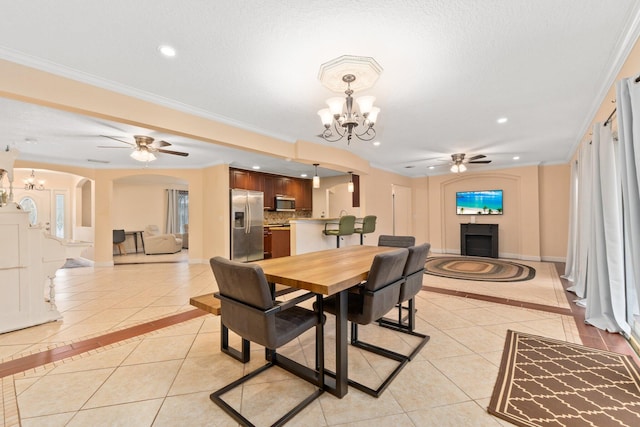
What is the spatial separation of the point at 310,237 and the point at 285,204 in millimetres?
2007

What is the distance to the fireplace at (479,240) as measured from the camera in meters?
7.01

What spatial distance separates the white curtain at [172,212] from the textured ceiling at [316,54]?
5.92m

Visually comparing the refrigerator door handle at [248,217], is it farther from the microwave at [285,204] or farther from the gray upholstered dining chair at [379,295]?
the gray upholstered dining chair at [379,295]

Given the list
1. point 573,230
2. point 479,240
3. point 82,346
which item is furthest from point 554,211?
point 82,346

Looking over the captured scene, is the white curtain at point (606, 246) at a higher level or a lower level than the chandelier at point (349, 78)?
lower

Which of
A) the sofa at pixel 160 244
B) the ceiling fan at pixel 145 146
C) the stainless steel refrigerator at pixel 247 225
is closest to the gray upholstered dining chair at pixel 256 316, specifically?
the ceiling fan at pixel 145 146

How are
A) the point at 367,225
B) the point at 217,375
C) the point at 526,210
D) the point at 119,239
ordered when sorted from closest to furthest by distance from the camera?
the point at 217,375 < the point at 367,225 < the point at 526,210 < the point at 119,239

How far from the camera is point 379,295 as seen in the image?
6.10 feet

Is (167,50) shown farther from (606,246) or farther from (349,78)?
(606,246)

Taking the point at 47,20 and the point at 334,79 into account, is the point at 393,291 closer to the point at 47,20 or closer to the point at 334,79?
the point at 334,79

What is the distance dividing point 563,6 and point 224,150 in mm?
4733

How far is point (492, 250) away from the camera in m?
7.03

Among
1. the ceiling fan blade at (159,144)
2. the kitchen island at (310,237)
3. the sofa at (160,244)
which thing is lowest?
the sofa at (160,244)

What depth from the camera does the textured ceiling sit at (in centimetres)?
170
